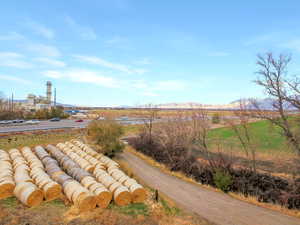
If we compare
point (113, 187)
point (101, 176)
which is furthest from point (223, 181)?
point (101, 176)

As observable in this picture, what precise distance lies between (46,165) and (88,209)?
7.96 meters

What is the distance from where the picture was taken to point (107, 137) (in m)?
25.8

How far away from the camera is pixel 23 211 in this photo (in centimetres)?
1098

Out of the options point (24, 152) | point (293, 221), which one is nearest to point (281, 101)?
point (293, 221)

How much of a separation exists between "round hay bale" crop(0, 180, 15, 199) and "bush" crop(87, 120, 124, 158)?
43.3 feet

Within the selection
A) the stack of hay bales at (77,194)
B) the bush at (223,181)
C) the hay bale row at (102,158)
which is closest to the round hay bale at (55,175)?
the stack of hay bales at (77,194)

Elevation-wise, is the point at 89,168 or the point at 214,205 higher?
the point at 89,168

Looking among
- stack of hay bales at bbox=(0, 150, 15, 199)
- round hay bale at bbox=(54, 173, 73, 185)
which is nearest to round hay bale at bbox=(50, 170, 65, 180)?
round hay bale at bbox=(54, 173, 73, 185)

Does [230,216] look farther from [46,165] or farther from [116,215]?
[46,165]

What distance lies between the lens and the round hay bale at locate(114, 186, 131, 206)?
12086mm

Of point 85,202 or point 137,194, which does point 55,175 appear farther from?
point 137,194

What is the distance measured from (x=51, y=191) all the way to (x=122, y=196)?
13.8 ft

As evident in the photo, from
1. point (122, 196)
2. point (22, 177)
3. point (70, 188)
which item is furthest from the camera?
point (22, 177)

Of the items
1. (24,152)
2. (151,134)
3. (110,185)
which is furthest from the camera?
(151,134)
